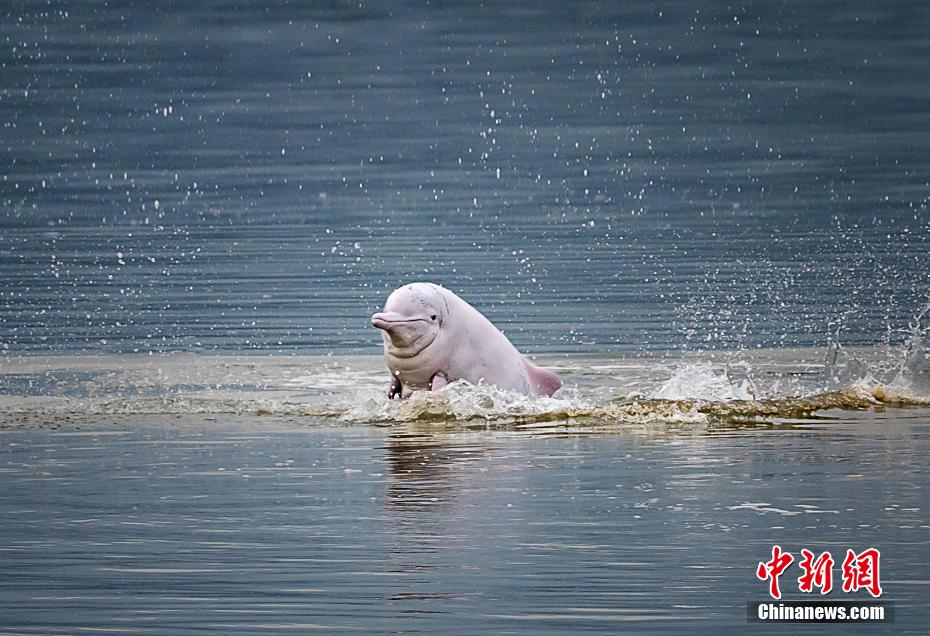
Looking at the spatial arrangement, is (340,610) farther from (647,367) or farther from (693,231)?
(693,231)

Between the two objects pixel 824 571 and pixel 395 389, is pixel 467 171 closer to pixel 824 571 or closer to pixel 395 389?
pixel 395 389

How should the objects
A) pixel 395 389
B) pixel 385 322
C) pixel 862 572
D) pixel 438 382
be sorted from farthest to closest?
pixel 395 389 < pixel 438 382 < pixel 385 322 < pixel 862 572

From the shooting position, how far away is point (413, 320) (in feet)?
55.0

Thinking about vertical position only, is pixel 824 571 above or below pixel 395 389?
below

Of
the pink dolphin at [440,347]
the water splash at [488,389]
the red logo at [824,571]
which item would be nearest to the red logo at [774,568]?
the red logo at [824,571]

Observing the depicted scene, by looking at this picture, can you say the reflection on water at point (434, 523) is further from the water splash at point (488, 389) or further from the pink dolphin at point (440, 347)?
the pink dolphin at point (440, 347)

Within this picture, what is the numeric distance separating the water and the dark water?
0.16m

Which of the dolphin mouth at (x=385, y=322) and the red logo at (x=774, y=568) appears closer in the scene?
the red logo at (x=774, y=568)

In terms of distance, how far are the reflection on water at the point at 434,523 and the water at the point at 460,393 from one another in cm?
3

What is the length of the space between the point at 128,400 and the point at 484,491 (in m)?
4.95

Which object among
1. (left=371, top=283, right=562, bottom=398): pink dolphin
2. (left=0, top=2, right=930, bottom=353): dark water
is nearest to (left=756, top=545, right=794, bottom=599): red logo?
(left=371, top=283, right=562, bottom=398): pink dolphin

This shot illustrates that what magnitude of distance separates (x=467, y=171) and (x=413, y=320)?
4673 cm

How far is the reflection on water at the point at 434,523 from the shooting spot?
1086 cm

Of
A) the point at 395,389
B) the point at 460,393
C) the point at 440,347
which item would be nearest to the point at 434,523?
the point at 460,393
